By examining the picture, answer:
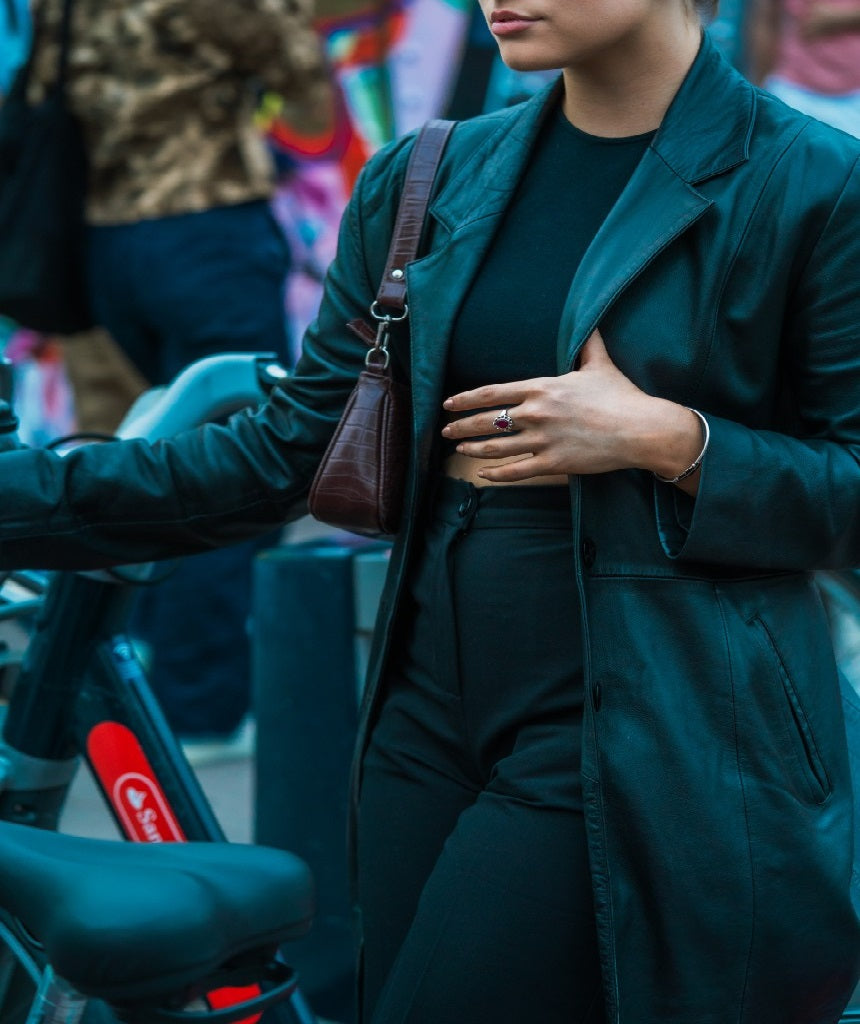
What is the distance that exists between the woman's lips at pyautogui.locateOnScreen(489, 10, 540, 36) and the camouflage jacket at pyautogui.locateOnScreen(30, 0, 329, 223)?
8.30 feet

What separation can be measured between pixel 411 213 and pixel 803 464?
56 centimetres

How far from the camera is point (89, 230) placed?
4469 millimetres

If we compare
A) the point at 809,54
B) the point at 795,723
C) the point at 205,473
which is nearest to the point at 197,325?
the point at 205,473

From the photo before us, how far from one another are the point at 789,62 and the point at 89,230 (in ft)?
14.1

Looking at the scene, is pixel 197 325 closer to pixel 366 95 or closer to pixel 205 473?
pixel 205 473

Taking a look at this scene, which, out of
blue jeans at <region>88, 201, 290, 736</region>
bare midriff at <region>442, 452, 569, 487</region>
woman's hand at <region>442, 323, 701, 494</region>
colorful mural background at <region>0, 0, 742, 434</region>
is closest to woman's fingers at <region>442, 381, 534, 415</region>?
woman's hand at <region>442, 323, 701, 494</region>

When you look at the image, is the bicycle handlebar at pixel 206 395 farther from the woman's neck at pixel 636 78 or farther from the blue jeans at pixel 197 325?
the blue jeans at pixel 197 325

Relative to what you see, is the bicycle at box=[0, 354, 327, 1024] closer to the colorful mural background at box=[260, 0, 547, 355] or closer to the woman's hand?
the woman's hand

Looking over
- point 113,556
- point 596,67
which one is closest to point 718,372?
point 596,67

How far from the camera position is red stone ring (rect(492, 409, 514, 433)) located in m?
1.78

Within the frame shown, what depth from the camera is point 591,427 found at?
1.76m

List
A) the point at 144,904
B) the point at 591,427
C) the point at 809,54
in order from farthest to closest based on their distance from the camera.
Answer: the point at 809,54 → the point at 591,427 → the point at 144,904

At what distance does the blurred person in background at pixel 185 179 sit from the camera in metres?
4.31

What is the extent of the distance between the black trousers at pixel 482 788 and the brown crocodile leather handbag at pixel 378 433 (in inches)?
2.7
